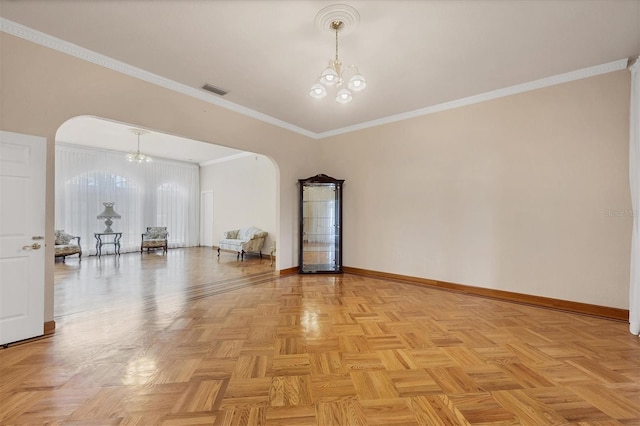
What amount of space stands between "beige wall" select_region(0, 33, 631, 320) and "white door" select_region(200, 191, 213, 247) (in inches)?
220

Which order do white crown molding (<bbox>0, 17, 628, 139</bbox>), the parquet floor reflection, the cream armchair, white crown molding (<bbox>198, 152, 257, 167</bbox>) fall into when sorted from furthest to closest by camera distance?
white crown molding (<bbox>198, 152, 257, 167</bbox>) → the cream armchair → white crown molding (<bbox>0, 17, 628, 139</bbox>) → the parquet floor reflection

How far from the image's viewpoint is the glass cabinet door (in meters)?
5.49

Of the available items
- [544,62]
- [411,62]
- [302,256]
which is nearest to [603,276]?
[544,62]

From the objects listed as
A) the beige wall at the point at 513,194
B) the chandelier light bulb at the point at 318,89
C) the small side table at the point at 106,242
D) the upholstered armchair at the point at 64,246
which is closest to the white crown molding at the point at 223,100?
the beige wall at the point at 513,194

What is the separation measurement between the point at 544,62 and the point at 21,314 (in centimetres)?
624

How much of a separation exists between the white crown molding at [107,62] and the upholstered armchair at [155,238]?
5.97 meters

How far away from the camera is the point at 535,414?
5.32 feet

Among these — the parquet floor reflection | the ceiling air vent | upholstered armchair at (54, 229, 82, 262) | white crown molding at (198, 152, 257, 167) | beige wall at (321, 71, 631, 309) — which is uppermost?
white crown molding at (198, 152, 257, 167)

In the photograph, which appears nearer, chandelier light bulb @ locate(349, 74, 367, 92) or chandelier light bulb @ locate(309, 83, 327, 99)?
chandelier light bulb @ locate(349, 74, 367, 92)

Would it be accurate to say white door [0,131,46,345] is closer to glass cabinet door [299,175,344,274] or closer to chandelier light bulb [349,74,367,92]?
chandelier light bulb [349,74,367,92]

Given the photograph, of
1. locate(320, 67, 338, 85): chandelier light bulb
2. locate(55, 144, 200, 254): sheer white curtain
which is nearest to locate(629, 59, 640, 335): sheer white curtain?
locate(320, 67, 338, 85): chandelier light bulb

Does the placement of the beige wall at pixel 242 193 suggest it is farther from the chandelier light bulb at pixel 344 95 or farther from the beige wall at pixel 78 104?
the chandelier light bulb at pixel 344 95

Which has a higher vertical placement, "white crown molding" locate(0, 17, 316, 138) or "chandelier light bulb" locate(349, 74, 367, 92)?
"white crown molding" locate(0, 17, 316, 138)

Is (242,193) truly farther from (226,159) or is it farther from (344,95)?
(344,95)
